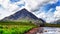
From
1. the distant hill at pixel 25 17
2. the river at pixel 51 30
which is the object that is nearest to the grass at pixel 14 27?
the distant hill at pixel 25 17

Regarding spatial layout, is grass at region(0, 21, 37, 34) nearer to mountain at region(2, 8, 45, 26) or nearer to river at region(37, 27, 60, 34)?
mountain at region(2, 8, 45, 26)

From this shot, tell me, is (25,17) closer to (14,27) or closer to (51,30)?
(14,27)

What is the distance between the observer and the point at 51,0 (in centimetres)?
555

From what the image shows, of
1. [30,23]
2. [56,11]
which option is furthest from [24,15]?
[56,11]

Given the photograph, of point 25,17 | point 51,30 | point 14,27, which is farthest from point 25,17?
point 51,30

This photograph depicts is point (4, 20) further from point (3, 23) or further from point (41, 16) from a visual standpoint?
point (41, 16)

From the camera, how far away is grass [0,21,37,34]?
5.52 m

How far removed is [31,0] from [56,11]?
414 millimetres

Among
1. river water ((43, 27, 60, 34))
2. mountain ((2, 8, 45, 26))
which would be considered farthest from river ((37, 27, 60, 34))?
mountain ((2, 8, 45, 26))

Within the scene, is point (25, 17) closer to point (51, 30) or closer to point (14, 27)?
point (14, 27)

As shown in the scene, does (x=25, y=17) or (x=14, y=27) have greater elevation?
(x=25, y=17)

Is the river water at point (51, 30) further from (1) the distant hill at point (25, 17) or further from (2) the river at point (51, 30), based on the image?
(1) the distant hill at point (25, 17)

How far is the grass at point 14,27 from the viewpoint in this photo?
5.52m

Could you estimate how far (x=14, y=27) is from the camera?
5.54 meters
